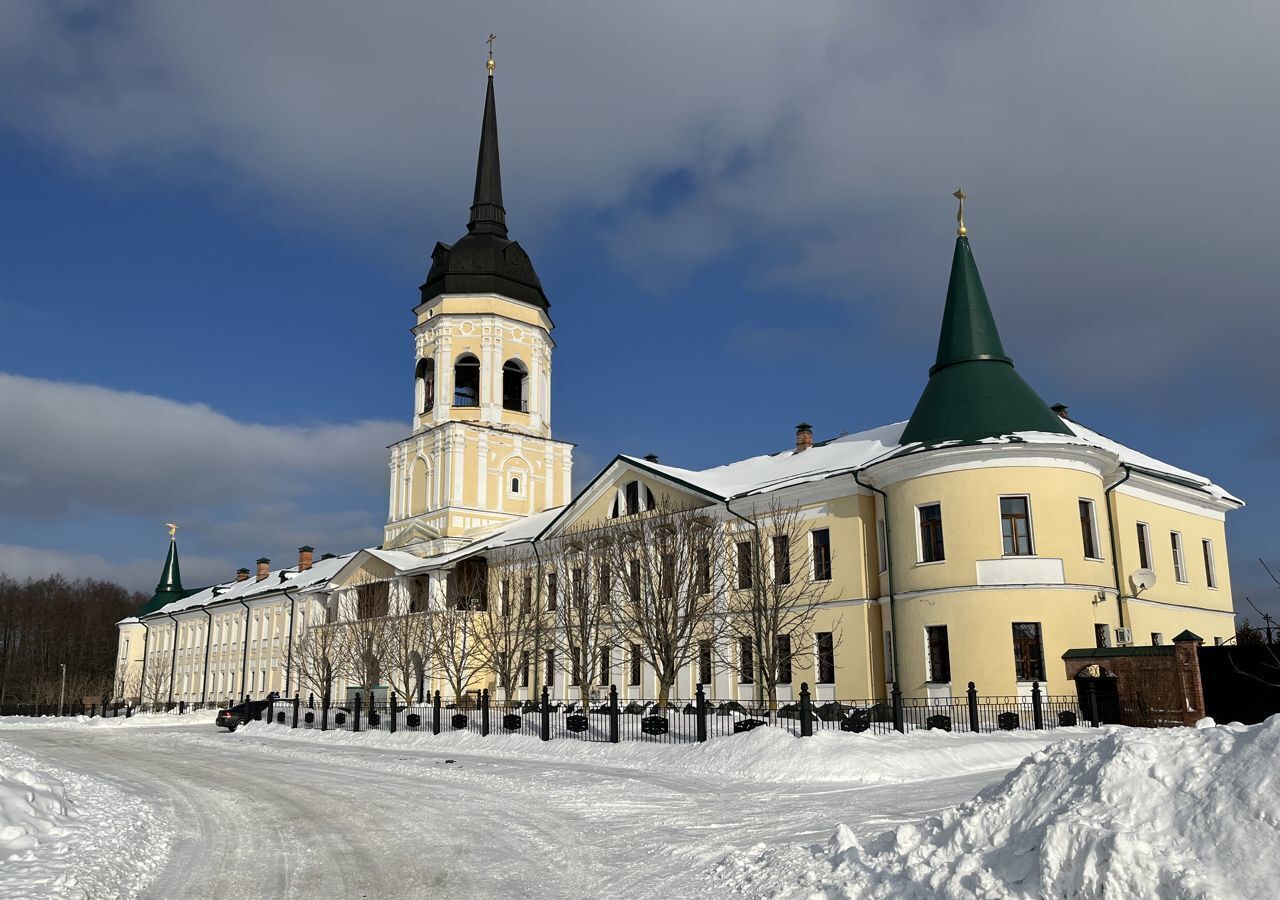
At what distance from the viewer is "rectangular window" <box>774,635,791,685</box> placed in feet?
112

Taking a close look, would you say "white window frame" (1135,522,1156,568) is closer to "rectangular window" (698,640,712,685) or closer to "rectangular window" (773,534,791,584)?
"rectangular window" (773,534,791,584)

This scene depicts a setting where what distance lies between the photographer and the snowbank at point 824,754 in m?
18.0

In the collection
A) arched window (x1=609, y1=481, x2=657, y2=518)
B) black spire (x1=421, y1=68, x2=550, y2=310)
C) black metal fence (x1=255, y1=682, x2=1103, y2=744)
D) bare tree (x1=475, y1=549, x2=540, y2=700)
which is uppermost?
black spire (x1=421, y1=68, x2=550, y2=310)

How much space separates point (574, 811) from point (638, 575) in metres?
21.8

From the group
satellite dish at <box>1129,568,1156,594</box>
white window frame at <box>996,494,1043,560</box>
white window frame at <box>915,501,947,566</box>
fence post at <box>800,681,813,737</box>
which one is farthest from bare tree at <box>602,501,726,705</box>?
satellite dish at <box>1129,568,1156,594</box>

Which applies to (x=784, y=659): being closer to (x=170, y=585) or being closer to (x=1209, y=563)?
(x=1209, y=563)

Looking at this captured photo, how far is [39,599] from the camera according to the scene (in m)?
104

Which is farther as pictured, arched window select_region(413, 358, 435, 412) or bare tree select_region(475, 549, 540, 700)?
arched window select_region(413, 358, 435, 412)

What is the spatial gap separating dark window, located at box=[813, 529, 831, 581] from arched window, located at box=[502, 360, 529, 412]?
27.8m

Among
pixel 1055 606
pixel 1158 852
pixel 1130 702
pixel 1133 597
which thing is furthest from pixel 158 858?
pixel 1133 597

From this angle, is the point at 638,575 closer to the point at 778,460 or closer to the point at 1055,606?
the point at 778,460

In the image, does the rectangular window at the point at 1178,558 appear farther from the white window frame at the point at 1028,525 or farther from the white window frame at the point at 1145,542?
the white window frame at the point at 1028,525

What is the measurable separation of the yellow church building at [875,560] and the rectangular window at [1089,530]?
0.07m

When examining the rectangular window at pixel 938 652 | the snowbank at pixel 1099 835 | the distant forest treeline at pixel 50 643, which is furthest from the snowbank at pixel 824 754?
the distant forest treeline at pixel 50 643
